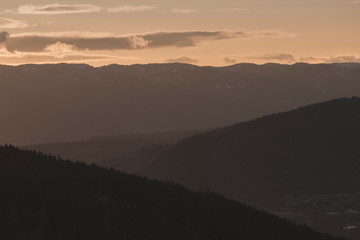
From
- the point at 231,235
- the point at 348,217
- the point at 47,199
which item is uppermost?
the point at 47,199

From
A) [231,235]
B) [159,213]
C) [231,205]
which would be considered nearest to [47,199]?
[159,213]

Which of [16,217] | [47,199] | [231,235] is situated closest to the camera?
[16,217]

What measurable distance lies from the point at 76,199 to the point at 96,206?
4.56 feet

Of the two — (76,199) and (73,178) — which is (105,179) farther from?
(76,199)

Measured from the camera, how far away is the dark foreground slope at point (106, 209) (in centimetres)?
4206

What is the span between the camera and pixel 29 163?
59.6m

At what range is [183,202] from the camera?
207 feet

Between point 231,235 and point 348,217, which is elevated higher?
point 231,235

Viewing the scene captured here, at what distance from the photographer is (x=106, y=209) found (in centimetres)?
4812

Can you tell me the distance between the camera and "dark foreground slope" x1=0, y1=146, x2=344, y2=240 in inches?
1656

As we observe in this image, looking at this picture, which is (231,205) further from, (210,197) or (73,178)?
(73,178)

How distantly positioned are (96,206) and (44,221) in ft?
23.1

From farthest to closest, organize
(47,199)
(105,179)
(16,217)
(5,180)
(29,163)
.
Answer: (105,179) < (29,163) < (5,180) < (47,199) < (16,217)

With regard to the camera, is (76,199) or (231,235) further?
(231,235)
